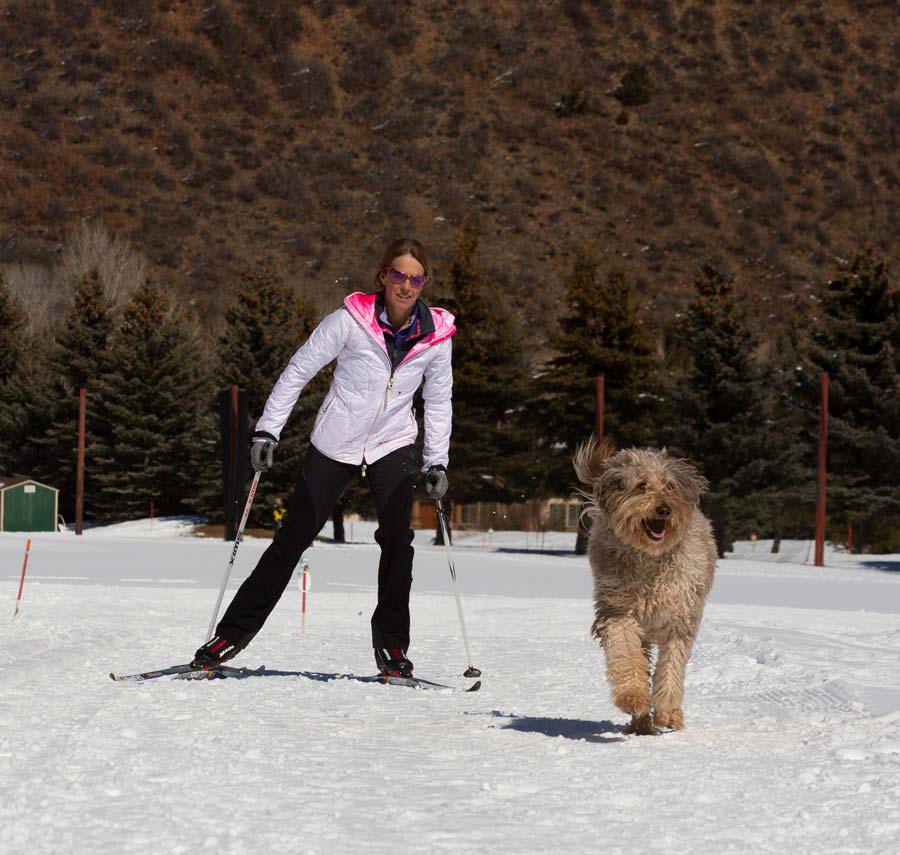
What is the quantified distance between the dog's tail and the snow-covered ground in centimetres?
122

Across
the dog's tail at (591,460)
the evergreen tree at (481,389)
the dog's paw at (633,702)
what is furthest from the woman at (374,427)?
the evergreen tree at (481,389)

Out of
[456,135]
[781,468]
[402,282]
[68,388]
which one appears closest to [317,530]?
[402,282]

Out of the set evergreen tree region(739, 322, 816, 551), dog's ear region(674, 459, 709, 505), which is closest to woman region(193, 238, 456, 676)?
dog's ear region(674, 459, 709, 505)

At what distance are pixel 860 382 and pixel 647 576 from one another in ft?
130

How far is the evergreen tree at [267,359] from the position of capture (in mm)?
53750

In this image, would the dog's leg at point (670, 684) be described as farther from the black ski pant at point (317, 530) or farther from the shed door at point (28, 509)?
the shed door at point (28, 509)

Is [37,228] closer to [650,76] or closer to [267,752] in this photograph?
[650,76]

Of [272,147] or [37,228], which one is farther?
[272,147]

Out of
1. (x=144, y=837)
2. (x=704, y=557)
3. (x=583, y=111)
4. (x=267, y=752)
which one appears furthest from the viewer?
(x=583, y=111)

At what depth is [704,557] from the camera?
740 cm

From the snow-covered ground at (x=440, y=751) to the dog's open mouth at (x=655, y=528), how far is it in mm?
899

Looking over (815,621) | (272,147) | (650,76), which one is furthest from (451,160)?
(815,621)

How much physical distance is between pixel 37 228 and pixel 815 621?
87210 millimetres

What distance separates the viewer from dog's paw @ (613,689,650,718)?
6840mm
